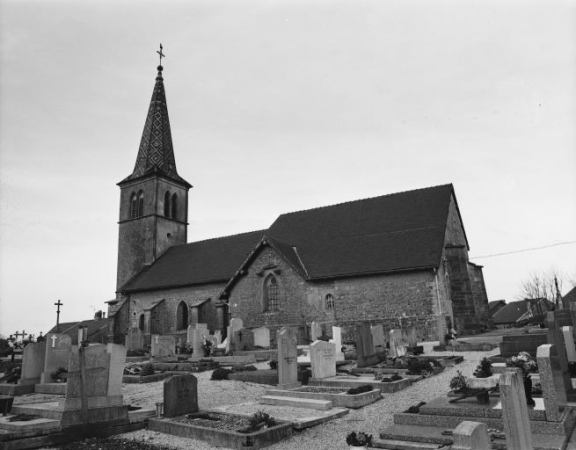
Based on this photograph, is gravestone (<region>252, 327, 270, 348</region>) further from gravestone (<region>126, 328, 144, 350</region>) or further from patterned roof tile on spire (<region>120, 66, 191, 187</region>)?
patterned roof tile on spire (<region>120, 66, 191, 187</region>)

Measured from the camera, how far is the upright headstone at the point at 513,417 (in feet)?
14.9

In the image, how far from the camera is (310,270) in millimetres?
23281

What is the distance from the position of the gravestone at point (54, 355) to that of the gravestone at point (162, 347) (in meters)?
6.61

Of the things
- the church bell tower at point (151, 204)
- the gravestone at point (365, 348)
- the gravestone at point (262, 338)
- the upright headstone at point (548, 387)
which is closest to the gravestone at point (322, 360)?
the gravestone at point (365, 348)

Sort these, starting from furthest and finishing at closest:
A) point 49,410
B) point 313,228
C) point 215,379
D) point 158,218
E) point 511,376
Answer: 1. point 158,218
2. point 313,228
3. point 215,379
4. point 49,410
5. point 511,376

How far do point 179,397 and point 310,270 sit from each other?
15.5 meters

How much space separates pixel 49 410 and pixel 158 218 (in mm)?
26736

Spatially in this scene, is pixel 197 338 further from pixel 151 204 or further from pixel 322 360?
pixel 151 204

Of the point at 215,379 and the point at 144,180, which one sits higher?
the point at 144,180

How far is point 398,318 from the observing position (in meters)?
20.2

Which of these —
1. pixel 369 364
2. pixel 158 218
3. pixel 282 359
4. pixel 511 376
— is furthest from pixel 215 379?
pixel 158 218

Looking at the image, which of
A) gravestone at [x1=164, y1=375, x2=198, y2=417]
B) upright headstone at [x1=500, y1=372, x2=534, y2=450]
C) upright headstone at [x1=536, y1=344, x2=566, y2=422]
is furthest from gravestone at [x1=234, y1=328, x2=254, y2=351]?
upright headstone at [x1=500, y1=372, x2=534, y2=450]

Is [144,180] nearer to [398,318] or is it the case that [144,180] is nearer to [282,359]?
[398,318]

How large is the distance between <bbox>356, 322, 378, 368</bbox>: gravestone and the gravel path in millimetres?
2118
